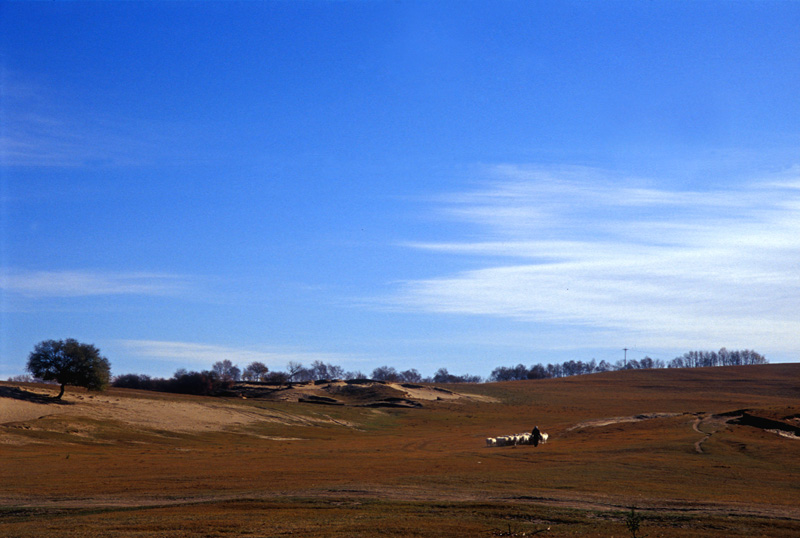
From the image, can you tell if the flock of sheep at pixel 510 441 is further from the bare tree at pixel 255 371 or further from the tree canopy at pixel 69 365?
the bare tree at pixel 255 371

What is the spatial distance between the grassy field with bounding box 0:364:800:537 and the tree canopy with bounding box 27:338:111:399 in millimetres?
1823

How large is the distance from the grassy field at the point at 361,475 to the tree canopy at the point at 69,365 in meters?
1.82

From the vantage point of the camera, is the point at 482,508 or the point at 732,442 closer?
the point at 482,508

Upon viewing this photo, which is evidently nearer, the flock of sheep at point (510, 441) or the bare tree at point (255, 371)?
the flock of sheep at point (510, 441)

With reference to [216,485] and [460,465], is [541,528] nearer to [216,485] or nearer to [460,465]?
[216,485]

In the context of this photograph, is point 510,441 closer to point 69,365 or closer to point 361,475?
point 361,475

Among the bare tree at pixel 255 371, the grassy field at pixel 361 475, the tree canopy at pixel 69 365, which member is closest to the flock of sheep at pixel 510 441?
the grassy field at pixel 361 475

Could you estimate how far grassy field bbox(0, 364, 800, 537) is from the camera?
17.5m

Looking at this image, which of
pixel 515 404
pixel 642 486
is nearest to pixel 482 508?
pixel 642 486

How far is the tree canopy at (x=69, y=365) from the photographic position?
2180 inches

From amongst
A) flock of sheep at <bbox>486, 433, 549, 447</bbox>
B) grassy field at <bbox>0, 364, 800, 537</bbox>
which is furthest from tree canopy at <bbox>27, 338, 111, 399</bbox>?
flock of sheep at <bbox>486, 433, 549, 447</bbox>

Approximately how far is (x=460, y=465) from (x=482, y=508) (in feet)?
43.9

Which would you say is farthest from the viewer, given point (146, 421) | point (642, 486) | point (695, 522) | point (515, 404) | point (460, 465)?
point (515, 404)

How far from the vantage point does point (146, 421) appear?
179ft
